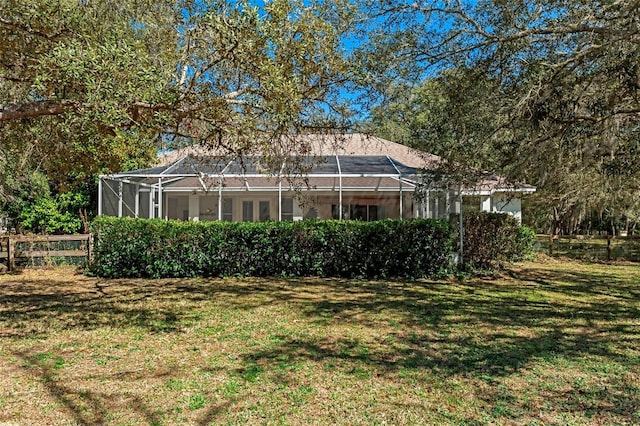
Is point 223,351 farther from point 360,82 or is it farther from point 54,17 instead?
point 54,17

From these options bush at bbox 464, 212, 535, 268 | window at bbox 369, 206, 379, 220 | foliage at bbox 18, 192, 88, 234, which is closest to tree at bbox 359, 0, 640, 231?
bush at bbox 464, 212, 535, 268

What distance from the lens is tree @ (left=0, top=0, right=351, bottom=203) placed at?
4.77 meters

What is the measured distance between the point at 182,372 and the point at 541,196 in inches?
653

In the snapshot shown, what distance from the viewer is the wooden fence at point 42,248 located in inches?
506

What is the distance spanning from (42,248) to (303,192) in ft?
28.0

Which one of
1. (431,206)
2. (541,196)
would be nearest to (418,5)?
(431,206)

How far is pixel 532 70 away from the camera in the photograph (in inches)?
290

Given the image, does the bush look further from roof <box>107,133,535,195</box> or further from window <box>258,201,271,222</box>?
window <box>258,201,271,222</box>

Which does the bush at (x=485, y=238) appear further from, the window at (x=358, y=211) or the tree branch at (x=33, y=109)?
the tree branch at (x=33, y=109)

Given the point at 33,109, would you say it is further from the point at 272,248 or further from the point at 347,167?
the point at 347,167

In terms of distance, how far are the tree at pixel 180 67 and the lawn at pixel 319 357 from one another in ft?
8.00

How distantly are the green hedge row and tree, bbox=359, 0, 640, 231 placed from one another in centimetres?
312

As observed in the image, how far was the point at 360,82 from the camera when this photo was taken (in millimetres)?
6309

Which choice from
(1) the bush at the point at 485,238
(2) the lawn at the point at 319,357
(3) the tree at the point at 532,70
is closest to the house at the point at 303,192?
(1) the bush at the point at 485,238
